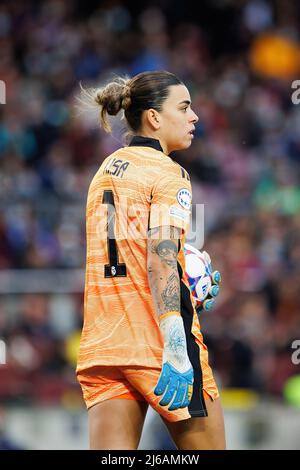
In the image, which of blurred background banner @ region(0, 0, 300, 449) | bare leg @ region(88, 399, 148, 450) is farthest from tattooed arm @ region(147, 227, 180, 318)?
blurred background banner @ region(0, 0, 300, 449)

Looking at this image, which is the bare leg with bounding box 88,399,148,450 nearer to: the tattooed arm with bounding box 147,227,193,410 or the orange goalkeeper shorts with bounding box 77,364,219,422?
the orange goalkeeper shorts with bounding box 77,364,219,422

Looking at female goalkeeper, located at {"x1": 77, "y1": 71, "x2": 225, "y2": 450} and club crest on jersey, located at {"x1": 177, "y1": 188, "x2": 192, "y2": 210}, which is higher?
club crest on jersey, located at {"x1": 177, "y1": 188, "x2": 192, "y2": 210}

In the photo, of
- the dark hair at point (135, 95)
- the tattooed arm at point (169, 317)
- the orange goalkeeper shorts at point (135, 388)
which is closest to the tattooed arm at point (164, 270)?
the tattooed arm at point (169, 317)

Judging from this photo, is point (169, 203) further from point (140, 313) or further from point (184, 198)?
point (140, 313)

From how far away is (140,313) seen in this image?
377 centimetres

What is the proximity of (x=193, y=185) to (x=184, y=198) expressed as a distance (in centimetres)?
714

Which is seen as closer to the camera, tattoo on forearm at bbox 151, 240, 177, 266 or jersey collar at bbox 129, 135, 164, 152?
tattoo on forearm at bbox 151, 240, 177, 266

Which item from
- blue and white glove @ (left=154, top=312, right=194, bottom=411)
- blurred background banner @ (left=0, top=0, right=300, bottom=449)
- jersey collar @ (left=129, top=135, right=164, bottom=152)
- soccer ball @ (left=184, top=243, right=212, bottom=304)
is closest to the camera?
blue and white glove @ (left=154, top=312, right=194, bottom=411)

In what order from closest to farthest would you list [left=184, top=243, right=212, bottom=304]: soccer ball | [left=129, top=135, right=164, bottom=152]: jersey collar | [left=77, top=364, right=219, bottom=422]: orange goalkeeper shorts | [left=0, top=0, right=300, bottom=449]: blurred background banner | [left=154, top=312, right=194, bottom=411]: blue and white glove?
[left=154, top=312, right=194, bottom=411]: blue and white glove < [left=77, top=364, right=219, bottom=422]: orange goalkeeper shorts < [left=129, top=135, right=164, bottom=152]: jersey collar < [left=184, top=243, right=212, bottom=304]: soccer ball < [left=0, top=0, right=300, bottom=449]: blurred background banner

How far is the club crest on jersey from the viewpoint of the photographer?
3713 mm

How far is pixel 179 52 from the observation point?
1309 cm

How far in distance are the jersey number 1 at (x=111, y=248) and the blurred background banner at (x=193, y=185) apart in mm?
637

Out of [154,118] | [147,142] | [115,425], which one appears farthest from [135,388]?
[154,118]

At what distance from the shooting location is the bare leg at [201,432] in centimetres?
378
